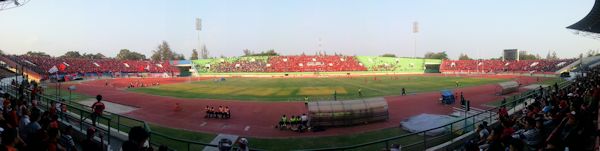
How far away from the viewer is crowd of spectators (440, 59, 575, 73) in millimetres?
80688

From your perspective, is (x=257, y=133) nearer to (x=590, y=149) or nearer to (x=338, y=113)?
(x=338, y=113)

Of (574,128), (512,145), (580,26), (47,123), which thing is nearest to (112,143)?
(47,123)

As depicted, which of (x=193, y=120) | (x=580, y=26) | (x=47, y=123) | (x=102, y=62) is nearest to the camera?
(x=47, y=123)

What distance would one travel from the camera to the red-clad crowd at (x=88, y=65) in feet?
214

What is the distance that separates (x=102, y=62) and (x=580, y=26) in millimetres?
94866

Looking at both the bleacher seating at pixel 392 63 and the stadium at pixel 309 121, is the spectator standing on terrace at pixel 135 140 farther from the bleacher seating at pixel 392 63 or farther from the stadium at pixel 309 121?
the bleacher seating at pixel 392 63

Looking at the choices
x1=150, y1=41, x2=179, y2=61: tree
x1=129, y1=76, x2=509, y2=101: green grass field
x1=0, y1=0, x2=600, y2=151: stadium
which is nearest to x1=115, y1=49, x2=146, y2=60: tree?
x1=150, y1=41, x2=179, y2=61: tree

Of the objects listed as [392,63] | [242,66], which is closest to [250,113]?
[242,66]

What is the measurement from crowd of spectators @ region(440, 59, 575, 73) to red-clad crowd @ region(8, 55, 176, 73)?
83.7 meters

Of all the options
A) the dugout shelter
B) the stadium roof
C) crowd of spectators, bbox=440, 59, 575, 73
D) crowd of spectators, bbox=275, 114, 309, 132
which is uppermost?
the stadium roof

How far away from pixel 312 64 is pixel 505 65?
52.2 m

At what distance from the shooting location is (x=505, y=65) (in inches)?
3595

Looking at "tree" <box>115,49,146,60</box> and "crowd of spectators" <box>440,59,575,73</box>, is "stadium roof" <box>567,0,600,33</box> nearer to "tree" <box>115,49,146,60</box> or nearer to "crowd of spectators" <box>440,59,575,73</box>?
"crowd of spectators" <box>440,59,575,73</box>

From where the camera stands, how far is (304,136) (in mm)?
18250
